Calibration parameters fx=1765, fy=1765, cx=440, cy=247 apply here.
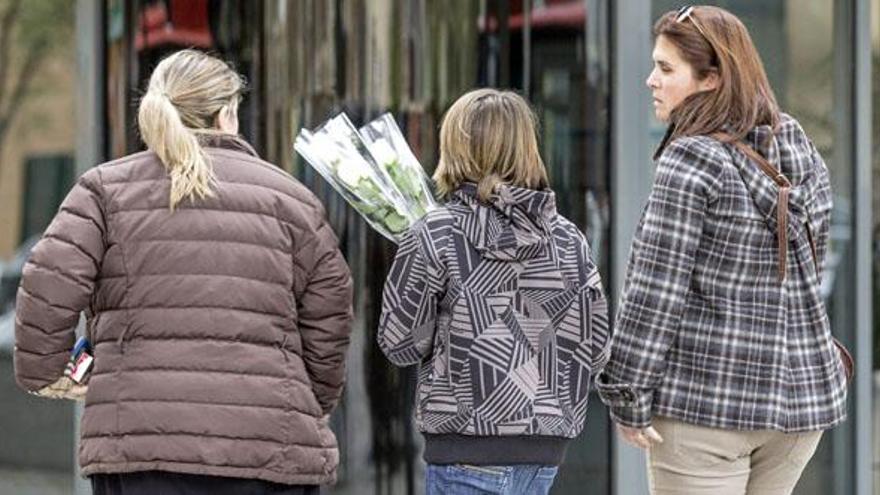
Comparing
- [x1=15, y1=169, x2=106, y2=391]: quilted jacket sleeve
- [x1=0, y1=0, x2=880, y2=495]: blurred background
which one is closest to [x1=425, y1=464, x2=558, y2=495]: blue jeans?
[x1=15, y1=169, x2=106, y2=391]: quilted jacket sleeve

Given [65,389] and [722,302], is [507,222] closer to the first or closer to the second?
[722,302]

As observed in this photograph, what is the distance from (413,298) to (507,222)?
279 mm

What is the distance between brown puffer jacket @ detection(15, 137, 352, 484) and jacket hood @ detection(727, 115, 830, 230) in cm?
98

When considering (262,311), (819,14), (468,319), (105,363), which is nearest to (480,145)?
(468,319)

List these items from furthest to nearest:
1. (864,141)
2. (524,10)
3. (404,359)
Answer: (864,141) → (524,10) → (404,359)

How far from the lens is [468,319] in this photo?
402 cm

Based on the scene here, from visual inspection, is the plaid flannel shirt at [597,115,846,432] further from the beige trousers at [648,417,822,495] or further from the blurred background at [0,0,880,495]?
the blurred background at [0,0,880,495]

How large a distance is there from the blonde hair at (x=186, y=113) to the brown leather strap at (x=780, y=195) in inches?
43.0

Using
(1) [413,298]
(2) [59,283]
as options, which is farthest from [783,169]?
(2) [59,283]

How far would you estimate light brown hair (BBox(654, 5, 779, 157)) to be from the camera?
12.4 feet

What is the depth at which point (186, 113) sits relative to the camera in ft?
12.8

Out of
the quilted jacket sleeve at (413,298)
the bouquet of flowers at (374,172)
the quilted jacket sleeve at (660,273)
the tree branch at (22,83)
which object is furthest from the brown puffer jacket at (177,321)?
the tree branch at (22,83)

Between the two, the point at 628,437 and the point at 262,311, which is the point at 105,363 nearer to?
the point at 262,311

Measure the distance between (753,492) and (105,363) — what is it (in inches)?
56.5
